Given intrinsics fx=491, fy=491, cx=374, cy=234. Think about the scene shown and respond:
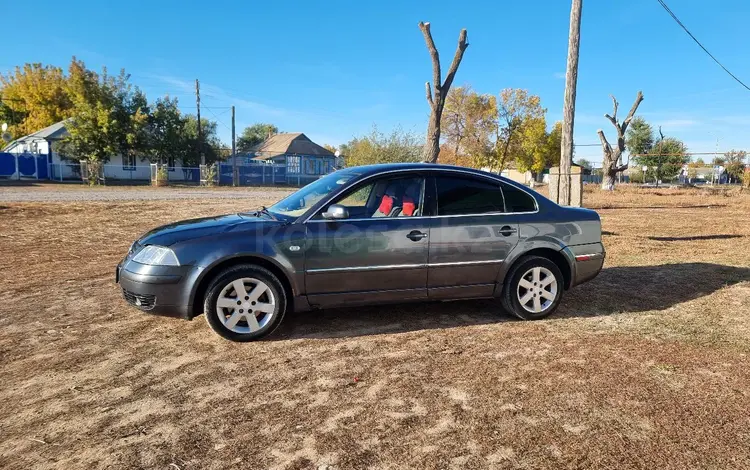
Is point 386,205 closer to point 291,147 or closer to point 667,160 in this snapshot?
point 291,147

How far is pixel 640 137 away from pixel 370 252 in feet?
190

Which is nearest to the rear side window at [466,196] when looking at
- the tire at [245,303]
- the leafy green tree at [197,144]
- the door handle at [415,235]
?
the door handle at [415,235]

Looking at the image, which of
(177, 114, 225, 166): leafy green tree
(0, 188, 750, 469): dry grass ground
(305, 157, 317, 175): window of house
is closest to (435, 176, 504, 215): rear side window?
(0, 188, 750, 469): dry grass ground

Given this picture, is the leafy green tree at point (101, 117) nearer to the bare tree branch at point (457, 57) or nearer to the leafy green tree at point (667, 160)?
the bare tree branch at point (457, 57)

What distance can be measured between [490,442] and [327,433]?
920 mm

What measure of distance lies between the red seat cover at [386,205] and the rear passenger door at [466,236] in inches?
16.9

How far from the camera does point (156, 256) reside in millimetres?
4133

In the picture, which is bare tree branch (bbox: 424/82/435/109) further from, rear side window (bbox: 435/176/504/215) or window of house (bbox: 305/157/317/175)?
window of house (bbox: 305/157/317/175)

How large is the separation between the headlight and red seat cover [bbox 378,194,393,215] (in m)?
1.88

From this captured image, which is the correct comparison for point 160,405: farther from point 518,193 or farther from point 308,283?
point 518,193

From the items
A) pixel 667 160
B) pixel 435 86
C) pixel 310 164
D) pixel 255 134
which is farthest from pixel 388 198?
pixel 255 134

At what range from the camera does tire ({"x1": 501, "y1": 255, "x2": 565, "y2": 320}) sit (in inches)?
193

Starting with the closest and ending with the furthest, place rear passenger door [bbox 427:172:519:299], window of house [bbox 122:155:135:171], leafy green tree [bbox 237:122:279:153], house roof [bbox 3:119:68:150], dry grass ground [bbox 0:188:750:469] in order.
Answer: dry grass ground [bbox 0:188:750:469], rear passenger door [bbox 427:172:519:299], house roof [bbox 3:119:68:150], window of house [bbox 122:155:135:171], leafy green tree [bbox 237:122:279:153]

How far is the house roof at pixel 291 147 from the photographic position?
5603 centimetres
